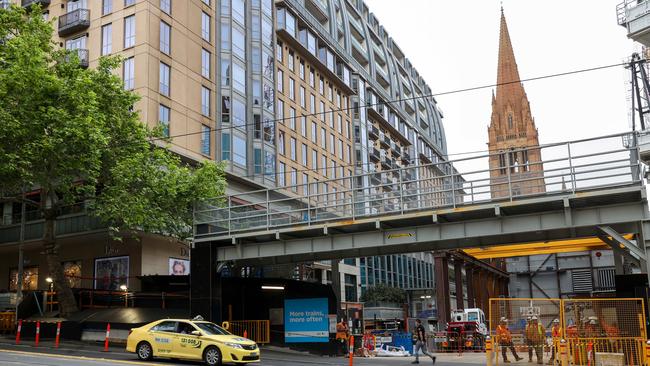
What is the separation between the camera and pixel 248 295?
99.3ft

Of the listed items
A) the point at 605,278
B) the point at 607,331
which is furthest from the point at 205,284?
the point at 605,278

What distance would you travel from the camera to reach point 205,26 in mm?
48062

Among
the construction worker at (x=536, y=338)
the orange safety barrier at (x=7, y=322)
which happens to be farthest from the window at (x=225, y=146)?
the construction worker at (x=536, y=338)

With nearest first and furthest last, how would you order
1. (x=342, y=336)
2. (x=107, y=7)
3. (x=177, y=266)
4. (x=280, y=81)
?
(x=342, y=336) < (x=177, y=266) < (x=107, y=7) < (x=280, y=81)

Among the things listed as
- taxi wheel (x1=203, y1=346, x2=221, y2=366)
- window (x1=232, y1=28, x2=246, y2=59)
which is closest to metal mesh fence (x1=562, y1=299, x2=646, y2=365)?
taxi wheel (x1=203, y1=346, x2=221, y2=366)

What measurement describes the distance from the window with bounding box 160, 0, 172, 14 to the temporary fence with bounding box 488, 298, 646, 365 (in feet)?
104

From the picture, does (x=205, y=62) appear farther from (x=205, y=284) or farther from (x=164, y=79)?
(x=205, y=284)

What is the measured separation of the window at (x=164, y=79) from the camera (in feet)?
138

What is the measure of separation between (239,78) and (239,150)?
599cm

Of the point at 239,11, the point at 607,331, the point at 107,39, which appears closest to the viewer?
the point at 607,331

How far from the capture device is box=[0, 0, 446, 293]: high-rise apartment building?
41.5 metres

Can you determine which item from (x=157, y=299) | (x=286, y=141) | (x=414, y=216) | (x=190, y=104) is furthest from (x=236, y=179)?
(x=414, y=216)

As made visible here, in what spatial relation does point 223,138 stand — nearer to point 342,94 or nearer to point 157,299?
point 157,299

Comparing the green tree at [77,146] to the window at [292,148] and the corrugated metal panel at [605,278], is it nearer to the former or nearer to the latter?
the window at [292,148]
